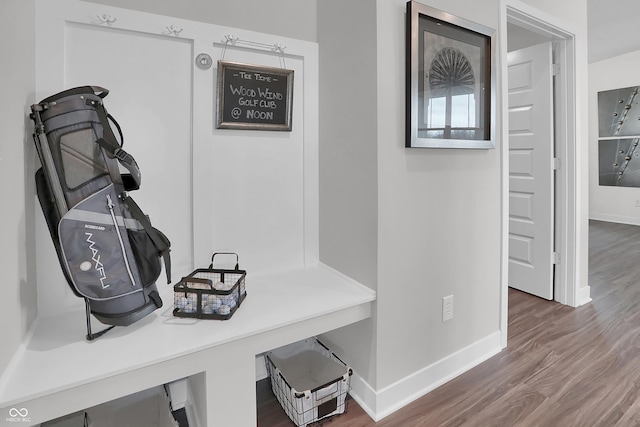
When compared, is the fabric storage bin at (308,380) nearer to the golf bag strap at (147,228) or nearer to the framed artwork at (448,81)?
the golf bag strap at (147,228)

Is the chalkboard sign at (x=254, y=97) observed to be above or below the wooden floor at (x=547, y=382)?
above

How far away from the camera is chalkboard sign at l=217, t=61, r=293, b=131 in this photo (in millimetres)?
1675

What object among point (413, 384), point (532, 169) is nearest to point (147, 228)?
point (413, 384)

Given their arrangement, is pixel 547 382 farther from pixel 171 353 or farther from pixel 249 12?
pixel 249 12

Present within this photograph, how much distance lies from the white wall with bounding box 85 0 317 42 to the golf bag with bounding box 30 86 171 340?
544 millimetres

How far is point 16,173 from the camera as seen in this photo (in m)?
1.10

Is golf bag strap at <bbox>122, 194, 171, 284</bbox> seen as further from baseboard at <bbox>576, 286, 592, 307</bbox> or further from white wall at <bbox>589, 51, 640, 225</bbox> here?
white wall at <bbox>589, 51, 640, 225</bbox>

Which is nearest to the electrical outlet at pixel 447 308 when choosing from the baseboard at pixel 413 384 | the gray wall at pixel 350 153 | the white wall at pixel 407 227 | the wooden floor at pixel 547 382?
the white wall at pixel 407 227

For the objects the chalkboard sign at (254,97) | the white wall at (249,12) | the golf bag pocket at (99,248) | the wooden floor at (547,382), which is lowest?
the wooden floor at (547,382)

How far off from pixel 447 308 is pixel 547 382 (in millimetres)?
620

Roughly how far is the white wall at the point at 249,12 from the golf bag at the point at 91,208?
54cm

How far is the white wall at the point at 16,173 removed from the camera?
3.30 feet

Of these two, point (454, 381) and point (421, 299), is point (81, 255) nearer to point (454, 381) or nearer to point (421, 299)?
point (421, 299)

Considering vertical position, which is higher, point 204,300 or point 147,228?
point 147,228
